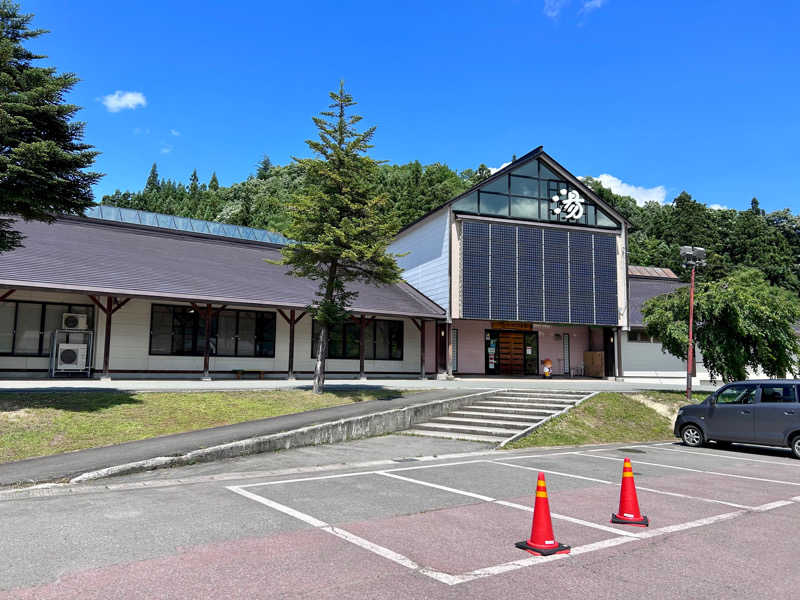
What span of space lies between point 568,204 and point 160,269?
1993 cm

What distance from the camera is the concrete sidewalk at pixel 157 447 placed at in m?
8.73

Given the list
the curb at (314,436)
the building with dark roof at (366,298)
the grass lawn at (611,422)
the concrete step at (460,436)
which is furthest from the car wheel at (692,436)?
the building with dark roof at (366,298)

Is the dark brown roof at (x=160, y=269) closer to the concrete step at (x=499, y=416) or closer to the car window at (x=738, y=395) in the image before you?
the concrete step at (x=499, y=416)

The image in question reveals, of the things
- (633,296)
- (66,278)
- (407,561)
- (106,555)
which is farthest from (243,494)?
(633,296)

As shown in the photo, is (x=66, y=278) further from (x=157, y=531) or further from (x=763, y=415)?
(x=763, y=415)

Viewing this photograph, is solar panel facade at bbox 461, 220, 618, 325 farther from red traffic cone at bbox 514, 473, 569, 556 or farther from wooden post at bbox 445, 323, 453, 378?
red traffic cone at bbox 514, 473, 569, 556

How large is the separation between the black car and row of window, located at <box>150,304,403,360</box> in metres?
12.2

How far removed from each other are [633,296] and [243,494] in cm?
3148

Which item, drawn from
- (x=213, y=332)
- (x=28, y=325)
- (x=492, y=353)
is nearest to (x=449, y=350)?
(x=492, y=353)

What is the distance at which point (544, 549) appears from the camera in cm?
529

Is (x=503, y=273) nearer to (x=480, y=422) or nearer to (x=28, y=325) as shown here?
(x=480, y=422)

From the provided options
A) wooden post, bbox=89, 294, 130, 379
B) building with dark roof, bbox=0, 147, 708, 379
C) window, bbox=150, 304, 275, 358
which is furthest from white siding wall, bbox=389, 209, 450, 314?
wooden post, bbox=89, 294, 130, 379

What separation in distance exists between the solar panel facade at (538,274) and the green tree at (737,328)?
23.4 ft

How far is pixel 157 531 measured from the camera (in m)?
5.88
